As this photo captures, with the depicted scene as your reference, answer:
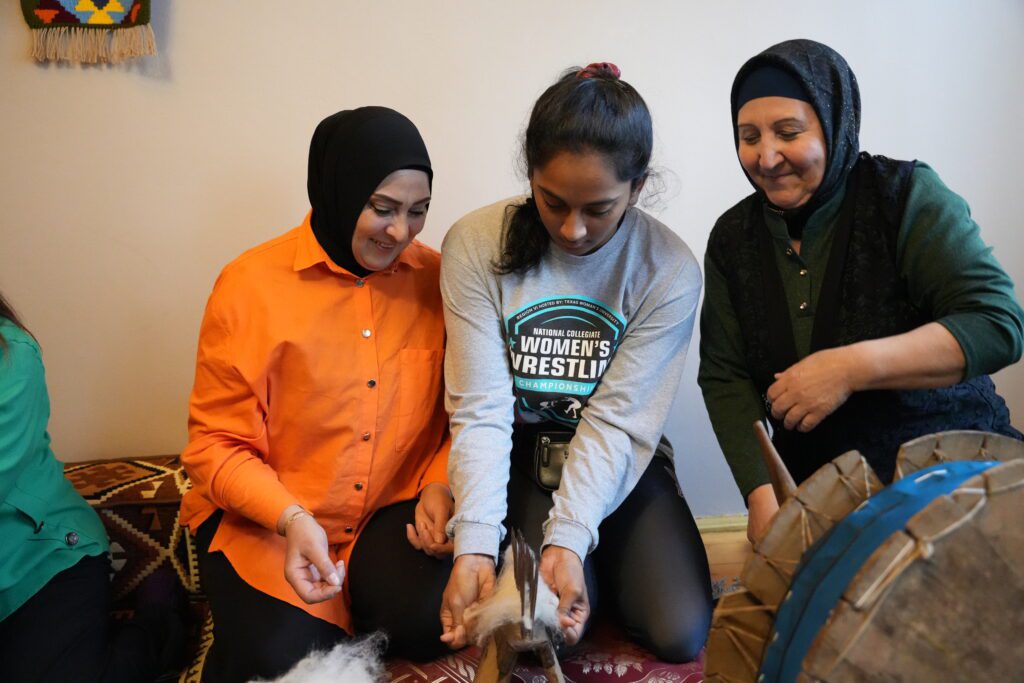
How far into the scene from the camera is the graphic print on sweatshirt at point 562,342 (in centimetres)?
149

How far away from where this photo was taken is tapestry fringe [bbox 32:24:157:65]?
175cm

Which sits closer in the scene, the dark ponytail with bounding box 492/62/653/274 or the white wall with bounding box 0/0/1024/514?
the dark ponytail with bounding box 492/62/653/274

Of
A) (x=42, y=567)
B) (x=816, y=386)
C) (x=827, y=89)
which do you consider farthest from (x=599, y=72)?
(x=42, y=567)

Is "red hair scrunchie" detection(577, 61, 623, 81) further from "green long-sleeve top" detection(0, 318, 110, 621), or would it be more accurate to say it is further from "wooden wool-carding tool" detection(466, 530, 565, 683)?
"green long-sleeve top" detection(0, 318, 110, 621)

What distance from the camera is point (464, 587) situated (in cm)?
126

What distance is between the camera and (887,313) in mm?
1380

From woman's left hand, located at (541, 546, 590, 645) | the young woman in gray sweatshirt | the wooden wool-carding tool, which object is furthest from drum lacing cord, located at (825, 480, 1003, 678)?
the young woman in gray sweatshirt

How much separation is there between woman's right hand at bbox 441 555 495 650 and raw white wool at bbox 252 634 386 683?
16cm

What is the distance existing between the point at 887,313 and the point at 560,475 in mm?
676

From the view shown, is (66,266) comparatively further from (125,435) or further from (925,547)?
(925,547)

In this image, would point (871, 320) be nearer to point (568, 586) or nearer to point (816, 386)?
point (816, 386)

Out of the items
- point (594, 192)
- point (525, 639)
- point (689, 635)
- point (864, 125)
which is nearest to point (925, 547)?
point (525, 639)

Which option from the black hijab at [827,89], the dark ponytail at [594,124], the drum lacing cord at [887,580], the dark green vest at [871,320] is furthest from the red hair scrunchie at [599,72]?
the drum lacing cord at [887,580]

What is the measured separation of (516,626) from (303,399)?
2.26ft
